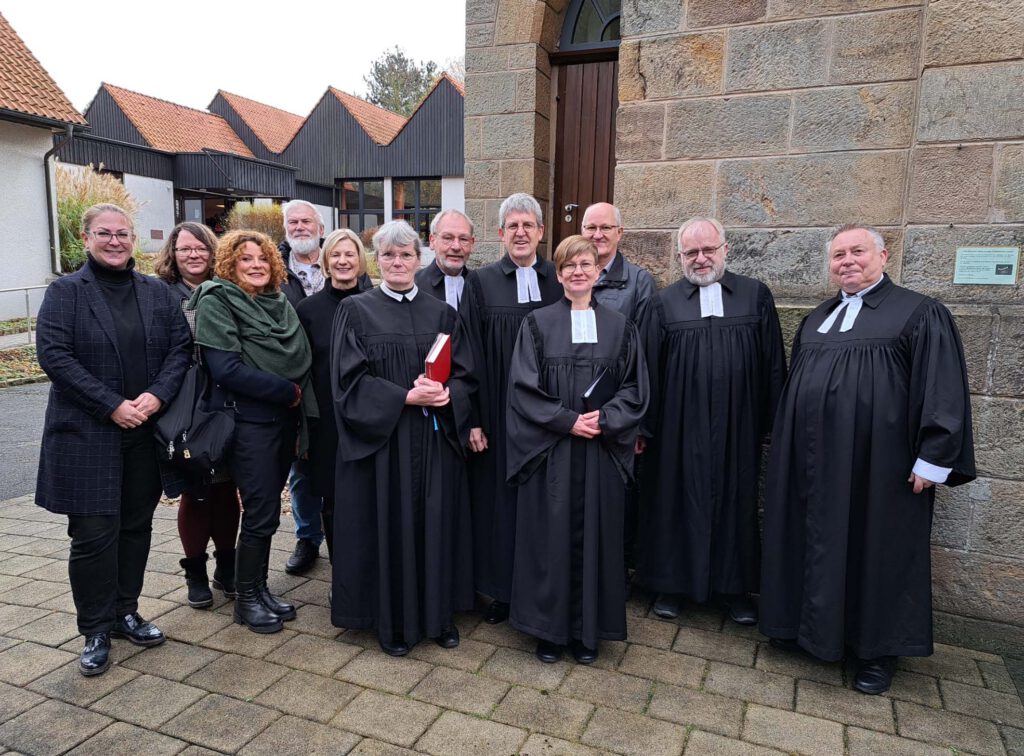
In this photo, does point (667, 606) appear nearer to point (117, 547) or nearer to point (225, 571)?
point (225, 571)

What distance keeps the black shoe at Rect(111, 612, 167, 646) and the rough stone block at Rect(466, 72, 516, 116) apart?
407cm

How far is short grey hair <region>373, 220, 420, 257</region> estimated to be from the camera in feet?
11.7

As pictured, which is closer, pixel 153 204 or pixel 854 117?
pixel 854 117

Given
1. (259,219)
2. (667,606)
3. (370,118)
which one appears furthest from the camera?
(370,118)

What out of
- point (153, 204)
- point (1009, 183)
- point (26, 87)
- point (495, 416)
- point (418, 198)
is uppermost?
point (26, 87)

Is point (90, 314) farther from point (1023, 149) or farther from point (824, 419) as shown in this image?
point (1023, 149)

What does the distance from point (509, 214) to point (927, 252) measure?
2185mm

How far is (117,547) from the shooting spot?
351 cm

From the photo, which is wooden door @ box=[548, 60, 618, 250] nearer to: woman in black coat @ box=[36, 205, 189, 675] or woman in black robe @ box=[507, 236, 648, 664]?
woman in black robe @ box=[507, 236, 648, 664]

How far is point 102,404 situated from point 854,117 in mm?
4225

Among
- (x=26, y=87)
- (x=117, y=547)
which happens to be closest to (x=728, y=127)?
(x=117, y=547)

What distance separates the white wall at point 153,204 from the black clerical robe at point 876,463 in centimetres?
2849

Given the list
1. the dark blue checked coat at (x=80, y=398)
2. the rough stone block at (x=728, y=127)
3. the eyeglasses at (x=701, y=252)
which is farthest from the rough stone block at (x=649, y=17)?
the dark blue checked coat at (x=80, y=398)

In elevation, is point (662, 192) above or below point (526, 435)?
above
